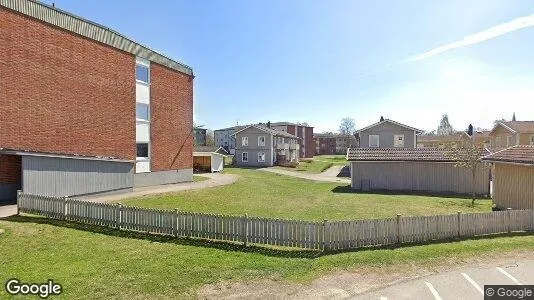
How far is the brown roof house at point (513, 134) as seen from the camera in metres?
49.9

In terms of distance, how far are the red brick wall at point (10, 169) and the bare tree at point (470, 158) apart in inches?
1186

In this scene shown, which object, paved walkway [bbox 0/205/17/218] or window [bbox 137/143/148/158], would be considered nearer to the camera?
paved walkway [bbox 0/205/17/218]

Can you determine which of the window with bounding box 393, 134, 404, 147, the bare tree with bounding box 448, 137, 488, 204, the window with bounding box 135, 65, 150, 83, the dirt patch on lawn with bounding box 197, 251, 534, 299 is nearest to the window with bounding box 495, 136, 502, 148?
the window with bounding box 393, 134, 404, 147

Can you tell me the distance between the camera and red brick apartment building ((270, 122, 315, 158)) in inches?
3558

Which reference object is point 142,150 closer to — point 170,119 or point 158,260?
point 170,119

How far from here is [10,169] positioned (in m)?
21.2

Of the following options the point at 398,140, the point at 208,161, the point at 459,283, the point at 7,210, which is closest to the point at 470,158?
the point at 459,283

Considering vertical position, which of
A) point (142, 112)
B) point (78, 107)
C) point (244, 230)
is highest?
point (142, 112)

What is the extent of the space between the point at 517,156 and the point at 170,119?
1130 inches

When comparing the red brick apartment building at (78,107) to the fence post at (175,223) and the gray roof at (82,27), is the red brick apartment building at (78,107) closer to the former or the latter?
the gray roof at (82,27)

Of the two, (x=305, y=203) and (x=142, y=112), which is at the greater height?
(x=142, y=112)

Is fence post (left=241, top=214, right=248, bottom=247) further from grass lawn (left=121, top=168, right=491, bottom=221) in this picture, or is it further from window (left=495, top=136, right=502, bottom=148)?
window (left=495, top=136, right=502, bottom=148)

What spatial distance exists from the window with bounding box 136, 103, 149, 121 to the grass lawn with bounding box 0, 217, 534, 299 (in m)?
17.7

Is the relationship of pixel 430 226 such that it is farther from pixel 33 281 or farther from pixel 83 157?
pixel 83 157
